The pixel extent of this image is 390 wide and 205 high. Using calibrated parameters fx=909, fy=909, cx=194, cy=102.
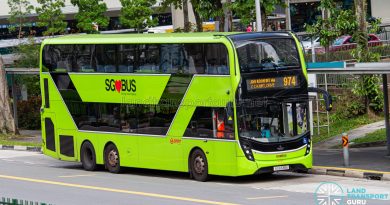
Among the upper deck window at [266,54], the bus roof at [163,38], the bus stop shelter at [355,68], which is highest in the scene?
the bus roof at [163,38]

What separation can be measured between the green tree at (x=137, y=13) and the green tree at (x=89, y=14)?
1.43 meters

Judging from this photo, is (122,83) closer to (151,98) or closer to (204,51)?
(151,98)

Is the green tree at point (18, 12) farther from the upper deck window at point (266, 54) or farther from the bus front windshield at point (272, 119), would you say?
the bus front windshield at point (272, 119)

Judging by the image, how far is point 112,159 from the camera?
26859 mm

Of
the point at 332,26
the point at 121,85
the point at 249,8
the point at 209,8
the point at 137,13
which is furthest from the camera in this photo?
the point at 137,13

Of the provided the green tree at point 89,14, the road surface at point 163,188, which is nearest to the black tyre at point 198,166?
the road surface at point 163,188

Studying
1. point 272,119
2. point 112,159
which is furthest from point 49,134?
point 272,119

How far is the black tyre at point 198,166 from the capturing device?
23672 millimetres

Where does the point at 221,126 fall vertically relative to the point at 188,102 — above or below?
below

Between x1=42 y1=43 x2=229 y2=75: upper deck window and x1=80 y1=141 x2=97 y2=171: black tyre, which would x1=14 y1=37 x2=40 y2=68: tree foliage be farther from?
x1=80 y1=141 x2=97 y2=171: black tyre

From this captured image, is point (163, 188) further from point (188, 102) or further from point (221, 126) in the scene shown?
point (188, 102)

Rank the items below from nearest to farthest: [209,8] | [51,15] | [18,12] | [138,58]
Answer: [138,58] < [209,8] < [51,15] < [18,12]

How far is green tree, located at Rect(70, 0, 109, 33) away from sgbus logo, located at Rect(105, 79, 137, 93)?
2809 cm

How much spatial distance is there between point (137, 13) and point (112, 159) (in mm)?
28381
